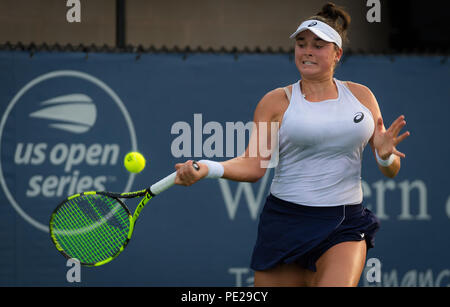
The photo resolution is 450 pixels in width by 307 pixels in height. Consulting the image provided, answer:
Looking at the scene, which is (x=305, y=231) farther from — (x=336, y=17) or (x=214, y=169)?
(x=336, y=17)

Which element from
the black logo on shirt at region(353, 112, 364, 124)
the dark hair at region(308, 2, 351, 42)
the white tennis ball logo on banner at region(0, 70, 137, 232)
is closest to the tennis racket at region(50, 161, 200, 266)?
the white tennis ball logo on banner at region(0, 70, 137, 232)

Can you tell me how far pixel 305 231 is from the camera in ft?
10.5

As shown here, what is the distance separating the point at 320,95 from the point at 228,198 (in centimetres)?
212

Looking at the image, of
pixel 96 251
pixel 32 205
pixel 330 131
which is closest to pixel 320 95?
pixel 330 131

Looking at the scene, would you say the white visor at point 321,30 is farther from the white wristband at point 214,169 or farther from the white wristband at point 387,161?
the white wristband at point 214,169

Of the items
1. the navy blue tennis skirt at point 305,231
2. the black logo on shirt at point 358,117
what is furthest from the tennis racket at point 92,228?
the black logo on shirt at point 358,117

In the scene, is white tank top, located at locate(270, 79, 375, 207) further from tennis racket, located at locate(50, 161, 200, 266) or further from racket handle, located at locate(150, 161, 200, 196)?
tennis racket, located at locate(50, 161, 200, 266)

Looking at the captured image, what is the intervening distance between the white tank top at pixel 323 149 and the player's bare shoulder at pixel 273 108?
4 cm

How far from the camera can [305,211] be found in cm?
321

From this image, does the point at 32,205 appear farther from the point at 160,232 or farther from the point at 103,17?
the point at 103,17

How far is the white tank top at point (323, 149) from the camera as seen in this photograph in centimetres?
316

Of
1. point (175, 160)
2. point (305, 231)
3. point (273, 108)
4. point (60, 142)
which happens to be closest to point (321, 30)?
point (273, 108)

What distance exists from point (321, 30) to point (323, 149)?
54 centimetres

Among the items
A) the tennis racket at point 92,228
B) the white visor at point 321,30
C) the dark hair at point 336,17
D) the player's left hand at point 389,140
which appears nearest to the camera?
the player's left hand at point 389,140
